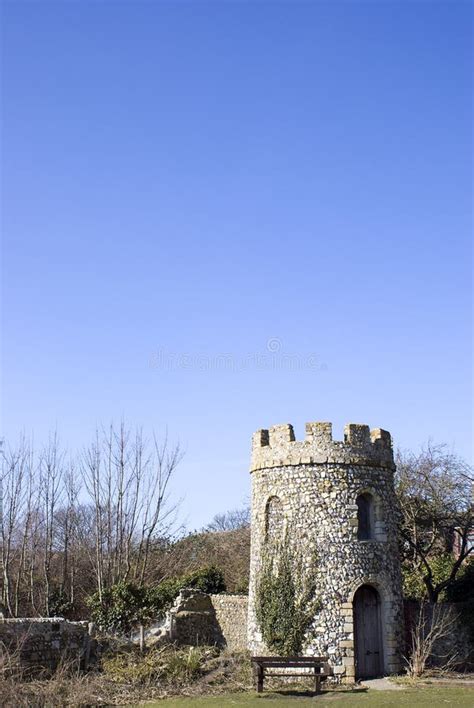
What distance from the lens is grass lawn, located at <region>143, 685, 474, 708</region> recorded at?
15247 mm

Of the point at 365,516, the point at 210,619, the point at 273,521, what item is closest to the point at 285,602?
the point at 273,521

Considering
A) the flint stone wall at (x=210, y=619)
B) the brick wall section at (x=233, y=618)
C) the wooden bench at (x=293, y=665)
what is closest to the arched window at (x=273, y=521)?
the wooden bench at (x=293, y=665)

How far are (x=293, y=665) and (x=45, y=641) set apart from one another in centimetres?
621

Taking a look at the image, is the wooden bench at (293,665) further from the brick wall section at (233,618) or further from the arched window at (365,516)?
the brick wall section at (233,618)

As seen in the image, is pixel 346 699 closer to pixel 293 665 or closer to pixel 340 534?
pixel 293 665

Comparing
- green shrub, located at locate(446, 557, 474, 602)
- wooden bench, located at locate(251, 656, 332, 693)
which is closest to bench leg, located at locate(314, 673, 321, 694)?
wooden bench, located at locate(251, 656, 332, 693)

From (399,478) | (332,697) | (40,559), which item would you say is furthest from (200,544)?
(332,697)

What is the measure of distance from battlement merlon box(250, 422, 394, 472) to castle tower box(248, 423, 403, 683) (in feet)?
0.09

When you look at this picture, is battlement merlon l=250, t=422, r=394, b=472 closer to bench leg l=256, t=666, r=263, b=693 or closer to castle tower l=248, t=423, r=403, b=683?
castle tower l=248, t=423, r=403, b=683

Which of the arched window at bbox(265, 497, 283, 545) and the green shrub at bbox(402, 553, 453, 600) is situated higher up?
the arched window at bbox(265, 497, 283, 545)

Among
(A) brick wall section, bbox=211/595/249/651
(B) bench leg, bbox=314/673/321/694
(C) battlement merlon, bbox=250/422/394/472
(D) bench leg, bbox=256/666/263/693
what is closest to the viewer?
(D) bench leg, bbox=256/666/263/693

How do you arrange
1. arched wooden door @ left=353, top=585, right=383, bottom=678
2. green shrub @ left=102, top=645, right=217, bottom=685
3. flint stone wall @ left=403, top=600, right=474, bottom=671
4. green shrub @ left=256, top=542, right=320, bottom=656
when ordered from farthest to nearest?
1. flint stone wall @ left=403, top=600, right=474, bottom=671
2. arched wooden door @ left=353, top=585, right=383, bottom=678
3. green shrub @ left=256, top=542, right=320, bottom=656
4. green shrub @ left=102, top=645, right=217, bottom=685

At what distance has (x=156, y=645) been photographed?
68.6 ft

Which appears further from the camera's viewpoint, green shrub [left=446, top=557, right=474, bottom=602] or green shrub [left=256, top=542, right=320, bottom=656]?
green shrub [left=446, top=557, right=474, bottom=602]
